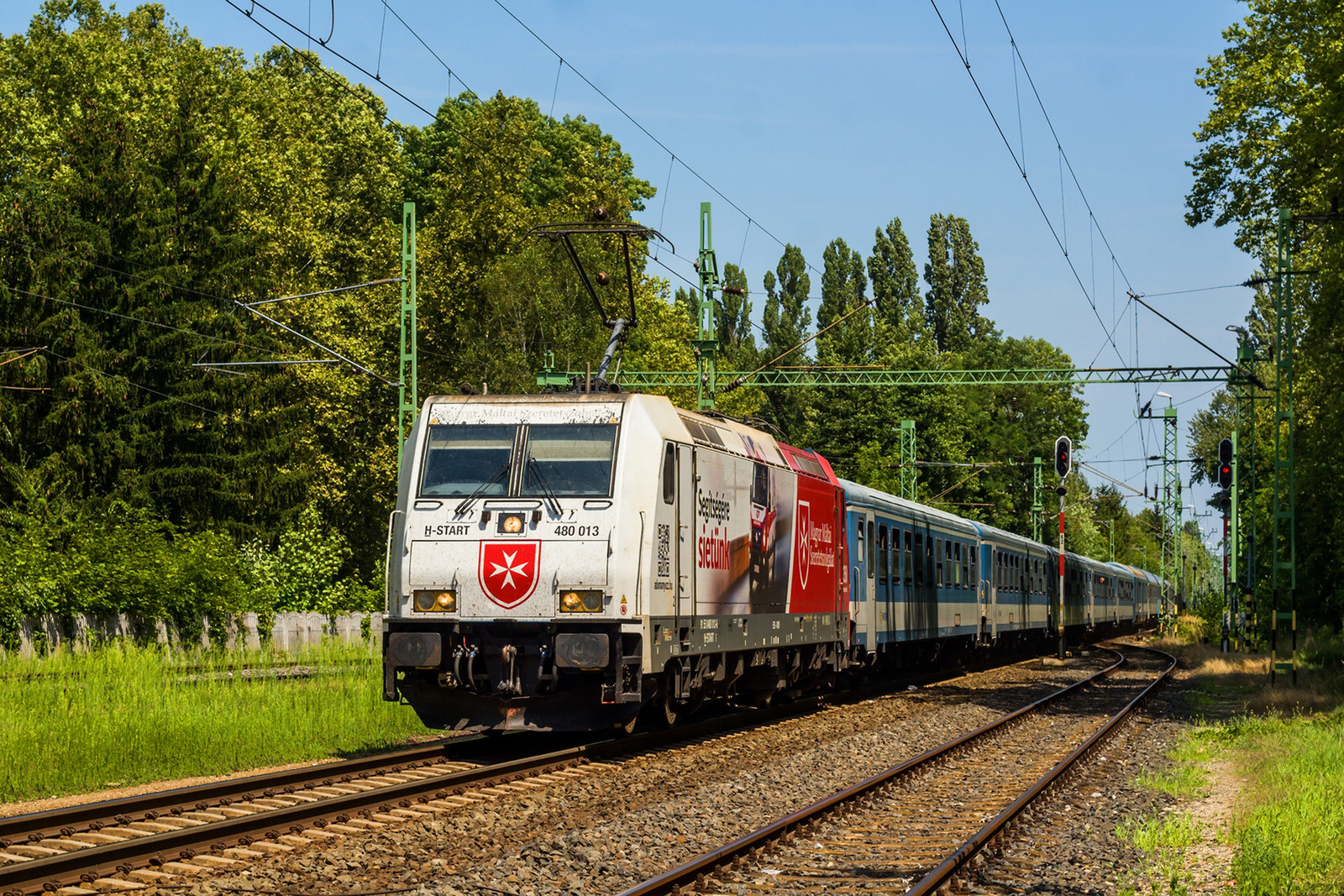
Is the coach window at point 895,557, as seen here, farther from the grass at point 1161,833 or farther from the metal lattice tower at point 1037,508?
the metal lattice tower at point 1037,508

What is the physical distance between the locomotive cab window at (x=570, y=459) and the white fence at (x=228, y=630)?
10746 millimetres

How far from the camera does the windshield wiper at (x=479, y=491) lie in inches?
550

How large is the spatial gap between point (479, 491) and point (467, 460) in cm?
40

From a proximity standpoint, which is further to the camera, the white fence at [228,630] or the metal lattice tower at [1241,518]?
the metal lattice tower at [1241,518]

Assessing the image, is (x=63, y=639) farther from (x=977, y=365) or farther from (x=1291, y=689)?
(x=977, y=365)

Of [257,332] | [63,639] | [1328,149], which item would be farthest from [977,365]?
[63,639]

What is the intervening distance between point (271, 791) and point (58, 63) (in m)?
44.8

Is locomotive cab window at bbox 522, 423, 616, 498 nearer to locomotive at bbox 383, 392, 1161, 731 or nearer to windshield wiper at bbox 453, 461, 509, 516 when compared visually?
locomotive at bbox 383, 392, 1161, 731

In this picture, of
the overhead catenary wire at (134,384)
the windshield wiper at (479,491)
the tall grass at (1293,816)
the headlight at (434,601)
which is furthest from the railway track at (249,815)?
the overhead catenary wire at (134,384)

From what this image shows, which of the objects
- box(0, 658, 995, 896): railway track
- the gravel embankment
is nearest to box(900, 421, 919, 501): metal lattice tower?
the gravel embankment

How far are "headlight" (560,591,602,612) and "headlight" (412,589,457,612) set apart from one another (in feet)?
3.47

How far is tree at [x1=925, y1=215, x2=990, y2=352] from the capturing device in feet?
334

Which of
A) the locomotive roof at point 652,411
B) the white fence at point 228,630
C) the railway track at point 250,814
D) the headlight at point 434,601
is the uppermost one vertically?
the locomotive roof at point 652,411

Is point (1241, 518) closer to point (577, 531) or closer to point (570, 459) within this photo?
point (570, 459)
